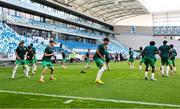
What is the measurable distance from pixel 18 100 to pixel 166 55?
1053 cm

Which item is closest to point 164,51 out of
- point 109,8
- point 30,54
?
point 30,54

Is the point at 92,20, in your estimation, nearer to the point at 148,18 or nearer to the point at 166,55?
the point at 148,18

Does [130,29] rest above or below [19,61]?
above

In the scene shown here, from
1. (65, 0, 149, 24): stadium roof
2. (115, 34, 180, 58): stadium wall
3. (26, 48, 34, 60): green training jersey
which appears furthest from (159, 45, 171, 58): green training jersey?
(115, 34, 180, 58): stadium wall

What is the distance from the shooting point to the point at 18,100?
9.28 m

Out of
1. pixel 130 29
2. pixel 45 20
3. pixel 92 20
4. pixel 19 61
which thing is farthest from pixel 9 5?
pixel 130 29

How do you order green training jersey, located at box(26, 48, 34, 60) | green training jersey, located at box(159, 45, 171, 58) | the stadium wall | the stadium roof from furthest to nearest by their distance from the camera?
the stadium wall
the stadium roof
green training jersey, located at box(26, 48, 34, 60)
green training jersey, located at box(159, 45, 171, 58)

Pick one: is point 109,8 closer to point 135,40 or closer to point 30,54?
point 135,40

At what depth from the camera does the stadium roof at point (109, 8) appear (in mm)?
71744

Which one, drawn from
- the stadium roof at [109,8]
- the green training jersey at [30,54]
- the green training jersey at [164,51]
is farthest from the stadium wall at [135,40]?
the green training jersey at [164,51]

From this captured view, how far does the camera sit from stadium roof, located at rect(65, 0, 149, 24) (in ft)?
235

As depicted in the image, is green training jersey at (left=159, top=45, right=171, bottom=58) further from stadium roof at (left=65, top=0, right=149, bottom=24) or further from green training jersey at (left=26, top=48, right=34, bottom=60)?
stadium roof at (left=65, top=0, right=149, bottom=24)

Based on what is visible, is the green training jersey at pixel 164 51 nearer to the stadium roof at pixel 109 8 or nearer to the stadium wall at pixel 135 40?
the stadium roof at pixel 109 8

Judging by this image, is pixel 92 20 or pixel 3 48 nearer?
pixel 3 48
